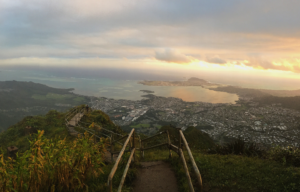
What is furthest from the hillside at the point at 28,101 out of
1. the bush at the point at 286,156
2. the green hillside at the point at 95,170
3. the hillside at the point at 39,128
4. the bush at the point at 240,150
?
the bush at the point at 286,156

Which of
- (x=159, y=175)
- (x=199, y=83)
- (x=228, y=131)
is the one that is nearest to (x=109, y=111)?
(x=228, y=131)

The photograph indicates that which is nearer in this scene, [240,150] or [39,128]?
[240,150]

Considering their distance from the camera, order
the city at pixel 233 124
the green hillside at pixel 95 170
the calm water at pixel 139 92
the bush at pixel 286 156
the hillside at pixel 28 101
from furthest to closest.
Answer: the calm water at pixel 139 92 < the hillside at pixel 28 101 < the city at pixel 233 124 < the bush at pixel 286 156 < the green hillside at pixel 95 170

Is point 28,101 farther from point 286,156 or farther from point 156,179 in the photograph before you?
point 286,156

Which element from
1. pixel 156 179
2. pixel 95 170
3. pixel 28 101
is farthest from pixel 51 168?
pixel 28 101

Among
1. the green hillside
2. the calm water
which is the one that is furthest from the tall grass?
the calm water

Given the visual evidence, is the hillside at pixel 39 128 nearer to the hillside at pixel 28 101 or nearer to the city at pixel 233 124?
the city at pixel 233 124
